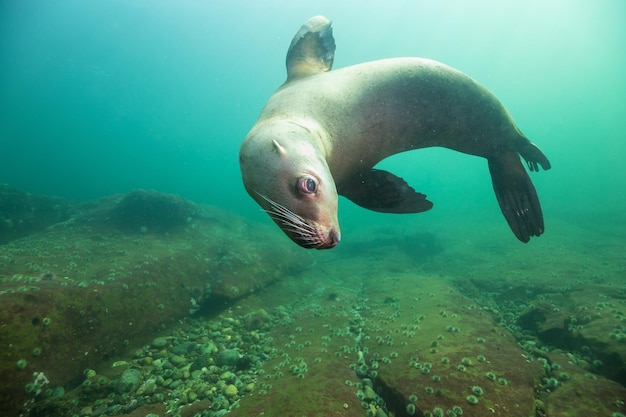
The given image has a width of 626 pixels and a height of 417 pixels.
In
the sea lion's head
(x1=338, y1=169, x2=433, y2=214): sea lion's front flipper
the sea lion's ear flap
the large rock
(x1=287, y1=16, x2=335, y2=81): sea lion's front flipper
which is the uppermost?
(x1=287, y1=16, x2=335, y2=81): sea lion's front flipper

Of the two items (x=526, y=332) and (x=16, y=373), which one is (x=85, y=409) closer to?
(x=16, y=373)

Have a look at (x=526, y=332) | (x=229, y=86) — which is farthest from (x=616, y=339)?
(x=229, y=86)

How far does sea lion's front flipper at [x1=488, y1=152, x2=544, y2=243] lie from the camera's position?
3.79 meters

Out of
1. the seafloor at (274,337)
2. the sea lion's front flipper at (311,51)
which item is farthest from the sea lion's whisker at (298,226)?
the sea lion's front flipper at (311,51)

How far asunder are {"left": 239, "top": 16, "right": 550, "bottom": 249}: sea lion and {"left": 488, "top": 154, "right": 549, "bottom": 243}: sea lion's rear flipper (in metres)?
0.01

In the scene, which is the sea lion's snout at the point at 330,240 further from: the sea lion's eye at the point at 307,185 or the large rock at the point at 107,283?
the large rock at the point at 107,283

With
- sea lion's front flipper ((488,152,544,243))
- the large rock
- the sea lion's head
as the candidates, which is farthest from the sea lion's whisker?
sea lion's front flipper ((488,152,544,243))

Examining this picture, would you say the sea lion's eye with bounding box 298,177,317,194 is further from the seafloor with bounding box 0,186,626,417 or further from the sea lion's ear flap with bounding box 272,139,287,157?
the seafloor with bounding box 0,186,626,417

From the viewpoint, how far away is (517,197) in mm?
3887

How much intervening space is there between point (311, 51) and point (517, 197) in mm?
3228

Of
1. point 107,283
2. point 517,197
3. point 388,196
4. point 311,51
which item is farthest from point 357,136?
point 107,283

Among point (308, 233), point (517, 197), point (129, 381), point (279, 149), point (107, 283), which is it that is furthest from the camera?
point (107, 283)

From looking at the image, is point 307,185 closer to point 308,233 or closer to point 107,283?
point 308,233

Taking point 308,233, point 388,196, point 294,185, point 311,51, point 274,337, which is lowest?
point 274,337
